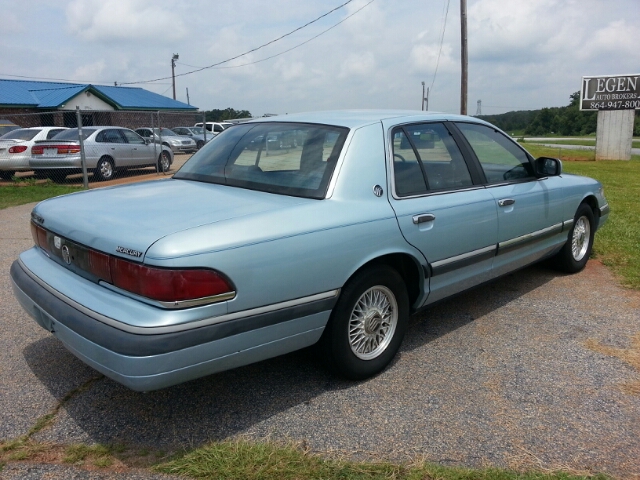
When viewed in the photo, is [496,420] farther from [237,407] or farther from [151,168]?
[151,168]

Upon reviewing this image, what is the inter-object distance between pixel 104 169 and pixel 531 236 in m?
13.0

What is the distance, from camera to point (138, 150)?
16.8 m

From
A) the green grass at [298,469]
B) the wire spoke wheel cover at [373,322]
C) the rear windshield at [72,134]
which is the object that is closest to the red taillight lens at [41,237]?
the green grass at [298,469]

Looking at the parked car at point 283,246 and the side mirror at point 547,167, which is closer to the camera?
the parked car at point 283,246

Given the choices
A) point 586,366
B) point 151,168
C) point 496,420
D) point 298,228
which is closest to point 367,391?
point 496,420

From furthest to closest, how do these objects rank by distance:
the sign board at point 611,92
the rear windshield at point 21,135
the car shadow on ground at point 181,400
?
the sign board at point 611,92, the rear windshield at point 21,135, the car shadow on ground at point 181,400

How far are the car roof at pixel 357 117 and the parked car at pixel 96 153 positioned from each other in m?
11.5

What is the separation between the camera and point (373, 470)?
2.71 m

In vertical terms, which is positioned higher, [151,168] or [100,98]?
[100,98]

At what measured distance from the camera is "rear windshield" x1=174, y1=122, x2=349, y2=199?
3.53 metres

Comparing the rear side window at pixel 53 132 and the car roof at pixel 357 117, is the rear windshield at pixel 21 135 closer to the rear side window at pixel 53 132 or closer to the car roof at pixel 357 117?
the rear side window at pixel 53 132

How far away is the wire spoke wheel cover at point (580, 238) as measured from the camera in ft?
19.4

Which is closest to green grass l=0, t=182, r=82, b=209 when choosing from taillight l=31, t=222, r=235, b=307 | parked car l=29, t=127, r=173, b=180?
parked car l=29, t=127, r=173, b=180

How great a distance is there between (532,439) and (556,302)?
2.42 m
